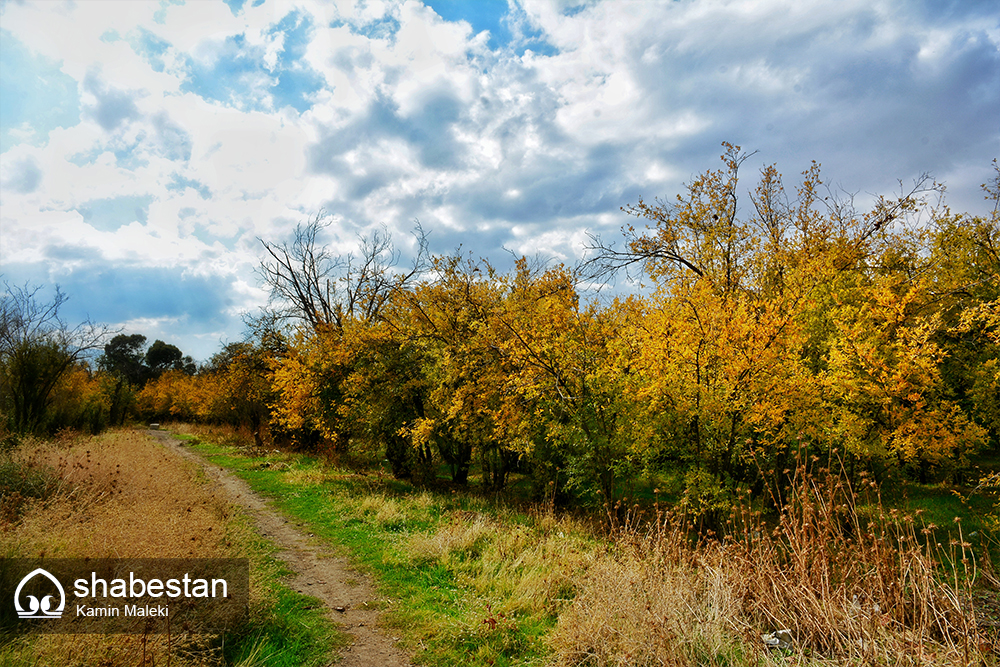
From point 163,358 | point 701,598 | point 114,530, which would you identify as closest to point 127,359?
point 163,358

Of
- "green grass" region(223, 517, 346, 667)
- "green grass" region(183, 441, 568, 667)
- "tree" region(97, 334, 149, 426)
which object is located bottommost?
"green grass" region(183, 441, 568, 667)

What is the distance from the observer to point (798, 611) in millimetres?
4223

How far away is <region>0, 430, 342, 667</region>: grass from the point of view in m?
3.90

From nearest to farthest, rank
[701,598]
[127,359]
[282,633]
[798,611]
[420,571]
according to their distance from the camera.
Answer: [798,611]
[701,598]
[282,633]
[420,571]
[127,359]

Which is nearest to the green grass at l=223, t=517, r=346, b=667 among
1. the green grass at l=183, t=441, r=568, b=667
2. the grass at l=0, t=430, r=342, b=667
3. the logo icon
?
the grass at l=0, t=430, r=342, b=667

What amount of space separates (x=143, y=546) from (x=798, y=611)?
6.67 meters

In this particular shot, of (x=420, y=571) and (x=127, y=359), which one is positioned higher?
(x=127, y=359)

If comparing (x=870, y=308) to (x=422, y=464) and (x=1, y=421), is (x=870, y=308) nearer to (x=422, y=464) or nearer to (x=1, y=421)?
(x=422, y=464)

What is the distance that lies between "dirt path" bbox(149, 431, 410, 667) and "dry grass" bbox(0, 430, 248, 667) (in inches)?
33.6

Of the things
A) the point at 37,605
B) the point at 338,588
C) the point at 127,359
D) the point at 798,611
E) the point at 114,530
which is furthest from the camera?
the point at 127,359

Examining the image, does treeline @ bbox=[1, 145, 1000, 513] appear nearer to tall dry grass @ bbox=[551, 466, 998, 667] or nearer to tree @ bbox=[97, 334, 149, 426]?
tall dry grass @ bbox=[551, 466, 998, 667]

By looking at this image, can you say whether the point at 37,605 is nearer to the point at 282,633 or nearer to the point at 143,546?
the point at 143,546

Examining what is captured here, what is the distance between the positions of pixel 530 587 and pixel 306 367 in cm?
1425

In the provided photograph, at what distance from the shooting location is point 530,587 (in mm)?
5898
